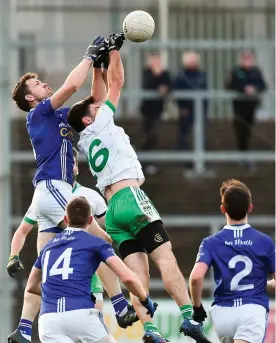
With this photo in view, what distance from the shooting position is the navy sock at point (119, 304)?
37.5ft

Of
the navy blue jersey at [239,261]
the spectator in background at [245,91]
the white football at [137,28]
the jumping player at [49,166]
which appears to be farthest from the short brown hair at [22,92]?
the spectator in background at [245,91]

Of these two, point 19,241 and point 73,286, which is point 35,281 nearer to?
point 73,286

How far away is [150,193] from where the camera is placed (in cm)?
2197

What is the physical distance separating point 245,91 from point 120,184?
9878mm

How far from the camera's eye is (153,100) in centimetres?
2161

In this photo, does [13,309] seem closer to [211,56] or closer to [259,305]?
[211,56]

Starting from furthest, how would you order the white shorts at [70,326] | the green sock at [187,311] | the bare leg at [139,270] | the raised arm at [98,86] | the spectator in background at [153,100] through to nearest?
the spectator in background at [153,100] → the raised arm at [98,86] → the bare leg at [139,270] → the green sock at [187,311] → the white shorts at [70,326]

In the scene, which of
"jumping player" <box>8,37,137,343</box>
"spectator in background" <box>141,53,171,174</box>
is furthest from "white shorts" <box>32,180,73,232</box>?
"spectator in background" <box>141,53,171,174</box>

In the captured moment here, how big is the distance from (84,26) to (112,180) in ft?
43.0

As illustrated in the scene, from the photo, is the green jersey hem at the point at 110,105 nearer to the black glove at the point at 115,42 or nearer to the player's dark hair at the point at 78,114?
the player's dark hair at the point at 78,114

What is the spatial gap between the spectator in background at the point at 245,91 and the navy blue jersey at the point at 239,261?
10.7 metres

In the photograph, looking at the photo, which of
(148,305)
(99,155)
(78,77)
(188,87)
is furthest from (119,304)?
(188,87)

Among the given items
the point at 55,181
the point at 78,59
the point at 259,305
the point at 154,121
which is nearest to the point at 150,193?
the point at 154,121

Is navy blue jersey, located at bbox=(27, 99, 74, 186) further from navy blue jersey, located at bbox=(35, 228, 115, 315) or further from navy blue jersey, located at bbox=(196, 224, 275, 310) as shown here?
A: navy blue jersey, located at bbox=(196, 224, 275, 310)
